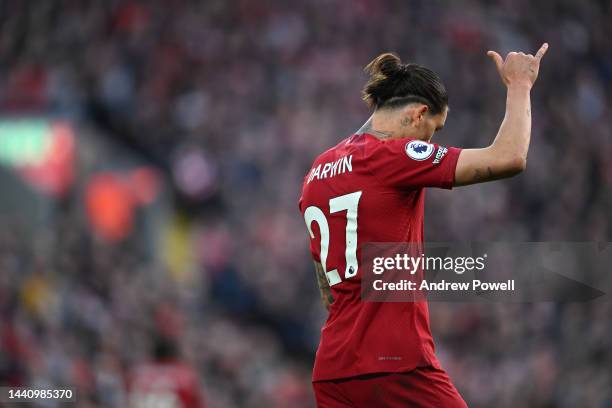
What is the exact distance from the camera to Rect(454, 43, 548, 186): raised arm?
3.43 m

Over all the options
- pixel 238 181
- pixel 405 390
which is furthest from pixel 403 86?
pixel 238 181

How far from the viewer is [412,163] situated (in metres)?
3.57

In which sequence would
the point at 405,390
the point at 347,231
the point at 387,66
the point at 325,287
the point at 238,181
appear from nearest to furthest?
the point at 405,390 < the point at 347,231 < the point at 387,66 < the point at 325,287 < the point at 238,181

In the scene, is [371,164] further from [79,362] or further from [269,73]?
[269,73]

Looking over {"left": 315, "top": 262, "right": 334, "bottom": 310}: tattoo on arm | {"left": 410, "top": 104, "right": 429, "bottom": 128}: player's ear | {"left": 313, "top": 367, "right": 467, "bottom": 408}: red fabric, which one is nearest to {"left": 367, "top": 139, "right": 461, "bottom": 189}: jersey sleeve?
{"left": 410, "top": 104, "right": 429, "bottom": 128}: player's ear

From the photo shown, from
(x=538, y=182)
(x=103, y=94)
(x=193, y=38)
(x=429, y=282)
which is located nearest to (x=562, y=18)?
(x=538, y=182)

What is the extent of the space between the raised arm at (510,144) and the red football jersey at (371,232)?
0.06m

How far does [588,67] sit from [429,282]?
8064mm

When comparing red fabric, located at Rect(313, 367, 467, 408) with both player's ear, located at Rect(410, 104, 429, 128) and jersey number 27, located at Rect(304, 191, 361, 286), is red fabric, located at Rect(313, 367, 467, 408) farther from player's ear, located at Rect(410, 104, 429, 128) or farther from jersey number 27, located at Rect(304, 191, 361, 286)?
player's ear, located at Rect(410, 104, 429, 128)

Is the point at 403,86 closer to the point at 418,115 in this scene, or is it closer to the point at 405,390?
the point at 418,115

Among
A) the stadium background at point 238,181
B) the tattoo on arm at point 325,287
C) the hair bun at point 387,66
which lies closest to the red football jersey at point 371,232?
the tattoo on arm at point 325,287

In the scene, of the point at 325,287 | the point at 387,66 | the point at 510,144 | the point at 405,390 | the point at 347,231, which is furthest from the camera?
the point at 325,287

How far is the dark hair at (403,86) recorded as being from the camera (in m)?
3.76

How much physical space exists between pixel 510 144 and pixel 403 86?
1.69ft
